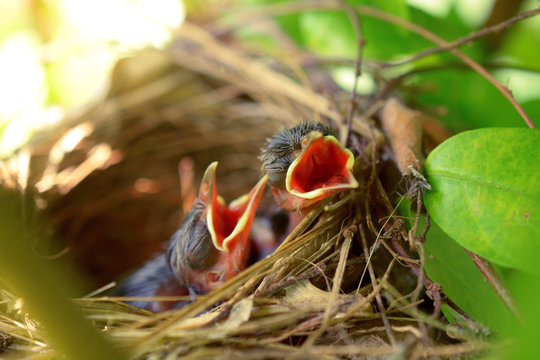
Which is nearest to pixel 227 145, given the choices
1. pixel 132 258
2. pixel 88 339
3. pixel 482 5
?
pixel 132 258

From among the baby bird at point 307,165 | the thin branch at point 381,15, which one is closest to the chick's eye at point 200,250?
the baby bird at point 307,165

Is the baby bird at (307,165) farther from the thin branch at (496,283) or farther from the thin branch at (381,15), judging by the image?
the thin branch at (381,15)

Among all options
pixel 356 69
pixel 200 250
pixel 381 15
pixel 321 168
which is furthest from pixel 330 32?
pixel 200 250

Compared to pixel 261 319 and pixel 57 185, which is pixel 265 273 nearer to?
pixel 261 319

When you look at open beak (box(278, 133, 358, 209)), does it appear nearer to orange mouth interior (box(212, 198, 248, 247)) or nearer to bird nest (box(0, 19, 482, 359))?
bird nest (box(0, 19, 482, 359))

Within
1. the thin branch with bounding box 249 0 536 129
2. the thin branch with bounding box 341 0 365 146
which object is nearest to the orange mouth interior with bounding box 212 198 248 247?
the thin branch with bounding box 341 0 365 146
